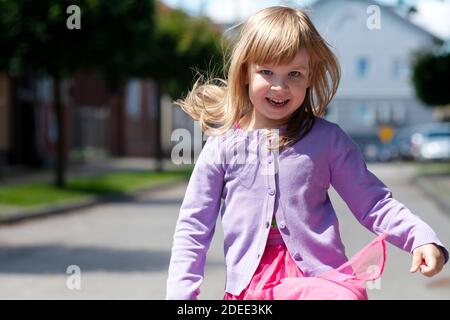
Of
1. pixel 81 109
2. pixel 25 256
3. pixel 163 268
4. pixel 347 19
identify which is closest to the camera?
pixel 163 268

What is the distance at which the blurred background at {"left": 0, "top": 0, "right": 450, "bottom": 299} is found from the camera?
31.0ft

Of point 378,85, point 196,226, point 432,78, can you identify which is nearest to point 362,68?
point 378,85

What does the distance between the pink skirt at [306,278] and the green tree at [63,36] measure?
17.1 metres

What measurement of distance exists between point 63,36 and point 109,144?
89.2ft

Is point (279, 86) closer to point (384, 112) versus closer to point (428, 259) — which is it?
point (428, 259)

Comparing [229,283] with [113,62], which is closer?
[229,283]

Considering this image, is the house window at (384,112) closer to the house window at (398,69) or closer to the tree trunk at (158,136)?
the house window at (398,69)

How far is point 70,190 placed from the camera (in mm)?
22047

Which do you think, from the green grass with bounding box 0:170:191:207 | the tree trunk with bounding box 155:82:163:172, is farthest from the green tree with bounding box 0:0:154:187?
the tree trunk with bounding box 155:82:163:172

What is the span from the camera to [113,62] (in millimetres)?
21484

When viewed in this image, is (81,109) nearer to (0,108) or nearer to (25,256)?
(0,108)

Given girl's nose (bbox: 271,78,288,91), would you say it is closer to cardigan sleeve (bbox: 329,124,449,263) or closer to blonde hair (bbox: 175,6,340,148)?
blonde hair (bbox: 175,6,340,148)
